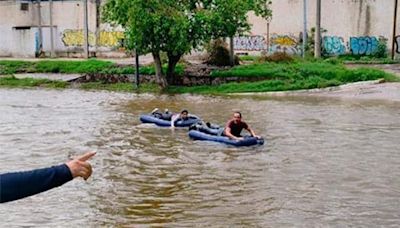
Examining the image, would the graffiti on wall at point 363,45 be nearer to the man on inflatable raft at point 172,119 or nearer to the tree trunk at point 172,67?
the tree trunk at point 172,67

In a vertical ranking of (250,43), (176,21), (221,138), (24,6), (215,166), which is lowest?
(215,166)

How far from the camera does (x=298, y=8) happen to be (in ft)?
157

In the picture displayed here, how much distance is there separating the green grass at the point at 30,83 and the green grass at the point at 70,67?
86.3 inches

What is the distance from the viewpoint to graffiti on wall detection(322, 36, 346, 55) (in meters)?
47.3

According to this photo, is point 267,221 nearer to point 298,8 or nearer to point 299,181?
point 299,181

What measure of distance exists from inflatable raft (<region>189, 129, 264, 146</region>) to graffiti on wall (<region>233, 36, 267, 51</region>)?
28432mm

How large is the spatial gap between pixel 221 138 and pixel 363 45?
2767cm

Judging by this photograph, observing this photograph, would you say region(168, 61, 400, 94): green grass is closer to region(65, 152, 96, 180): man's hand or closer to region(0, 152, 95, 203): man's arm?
region(65, 152, 96, 180): man's hand

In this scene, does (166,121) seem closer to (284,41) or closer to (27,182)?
(27,182)

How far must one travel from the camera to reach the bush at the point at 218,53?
41.9 m

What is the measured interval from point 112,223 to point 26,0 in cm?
4570

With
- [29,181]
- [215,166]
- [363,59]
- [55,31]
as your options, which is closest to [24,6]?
[55,31]

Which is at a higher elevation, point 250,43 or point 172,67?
point 250,43

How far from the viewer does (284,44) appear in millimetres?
48594
